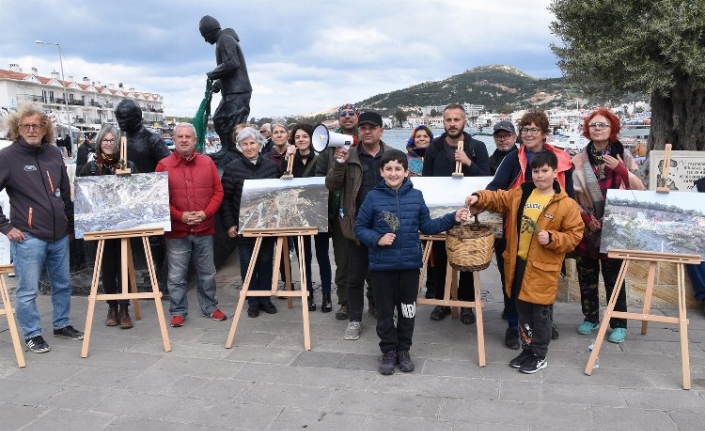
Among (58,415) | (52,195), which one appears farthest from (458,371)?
(52,195)

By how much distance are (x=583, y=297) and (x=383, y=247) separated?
79.5 inches

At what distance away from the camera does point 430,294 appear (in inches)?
203

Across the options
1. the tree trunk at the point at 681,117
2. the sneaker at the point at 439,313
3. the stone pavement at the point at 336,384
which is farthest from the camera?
the tree trunk at the point at 681,117

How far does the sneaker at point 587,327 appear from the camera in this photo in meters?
4.47

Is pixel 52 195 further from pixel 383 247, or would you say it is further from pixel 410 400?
pixel 410 400

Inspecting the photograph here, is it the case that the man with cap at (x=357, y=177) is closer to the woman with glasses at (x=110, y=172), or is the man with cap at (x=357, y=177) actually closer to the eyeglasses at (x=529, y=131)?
the eyeglasses at (x=529, y=131)

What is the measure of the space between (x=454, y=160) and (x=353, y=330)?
5.76 ft

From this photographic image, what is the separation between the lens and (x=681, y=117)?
8102 millimetres

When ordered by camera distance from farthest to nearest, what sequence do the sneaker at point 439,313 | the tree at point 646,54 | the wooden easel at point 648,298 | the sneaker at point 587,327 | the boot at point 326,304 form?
the tree at point 646,54 → the boot at point 326,304 → the sneaker at point 439,313 → the sneaker at point 587,327 → the wooden easel at point 648,298

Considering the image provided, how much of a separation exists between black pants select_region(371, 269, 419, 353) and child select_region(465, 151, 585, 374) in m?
0.75

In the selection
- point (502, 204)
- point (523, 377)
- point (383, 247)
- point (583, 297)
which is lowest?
point (523, 377)

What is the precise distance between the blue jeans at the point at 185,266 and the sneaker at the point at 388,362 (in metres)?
2.10

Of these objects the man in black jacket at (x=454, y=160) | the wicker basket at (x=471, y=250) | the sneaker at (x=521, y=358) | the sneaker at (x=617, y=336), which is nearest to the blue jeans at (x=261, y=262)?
the man in black jacket at (x=454, y=160)

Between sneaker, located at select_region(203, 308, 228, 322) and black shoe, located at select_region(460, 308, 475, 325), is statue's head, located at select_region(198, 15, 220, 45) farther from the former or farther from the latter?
black shoe, located at select_region(460, 308, 475, 325)
